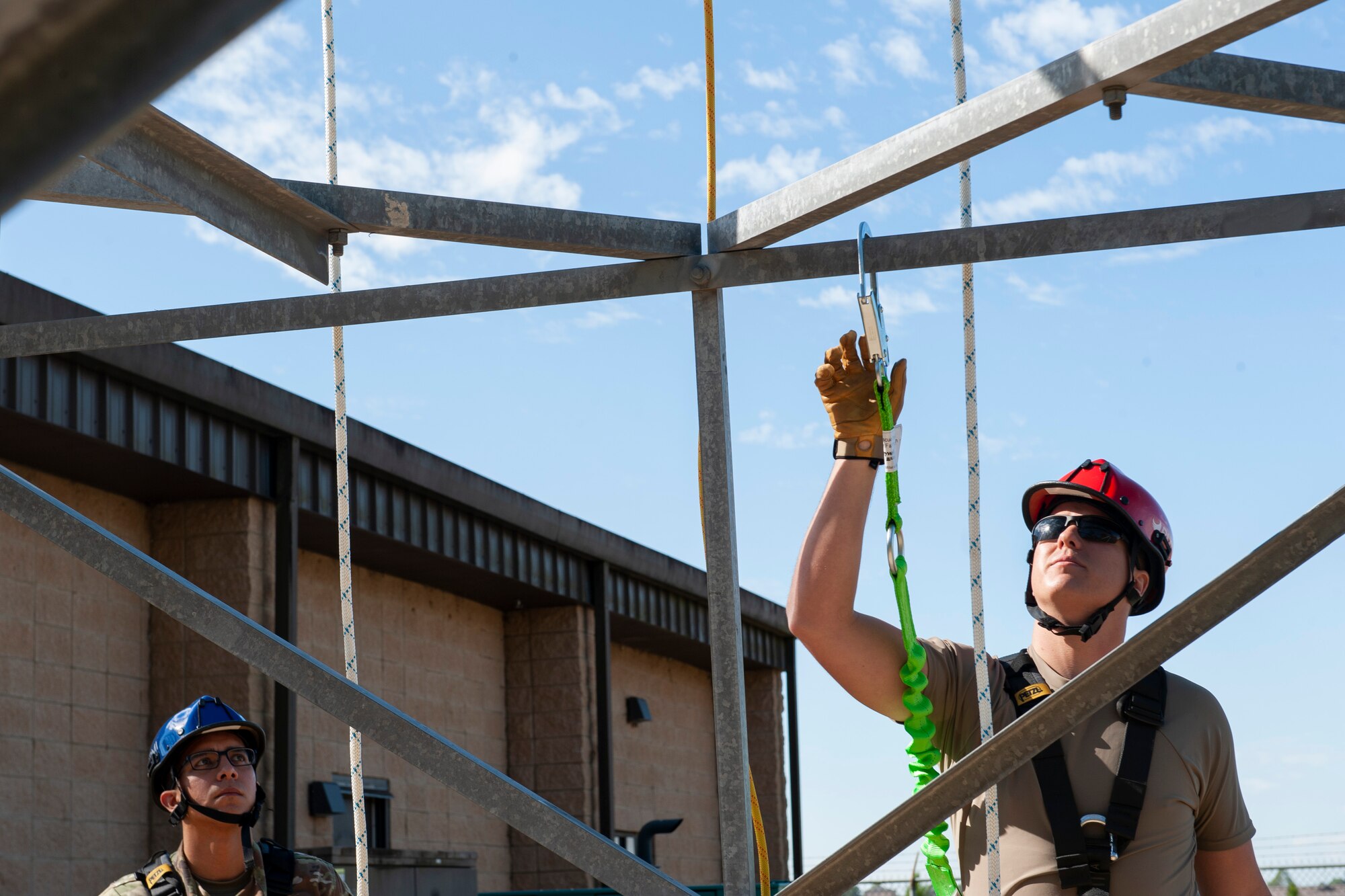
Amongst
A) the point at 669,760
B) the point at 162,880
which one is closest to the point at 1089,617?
the point at 162,880

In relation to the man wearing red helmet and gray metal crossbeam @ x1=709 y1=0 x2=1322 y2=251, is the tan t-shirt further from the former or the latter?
gray metal crossbeam @ x1=709 y1=0 x2=1322 y2=251

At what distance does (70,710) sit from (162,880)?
738 cm

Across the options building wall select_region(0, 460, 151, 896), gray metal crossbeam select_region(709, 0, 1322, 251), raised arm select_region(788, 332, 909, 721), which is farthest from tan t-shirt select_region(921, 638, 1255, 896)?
building wall select_region(0, 460, 151, 896)

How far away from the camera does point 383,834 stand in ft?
49.1

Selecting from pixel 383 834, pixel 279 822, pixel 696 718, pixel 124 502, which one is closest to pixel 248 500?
pixel 124 502

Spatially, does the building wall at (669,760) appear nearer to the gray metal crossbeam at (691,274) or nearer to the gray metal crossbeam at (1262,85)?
the gray metal crossbeam at (691,274)

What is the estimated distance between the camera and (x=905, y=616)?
2.82 metres

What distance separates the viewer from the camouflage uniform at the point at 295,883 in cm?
466

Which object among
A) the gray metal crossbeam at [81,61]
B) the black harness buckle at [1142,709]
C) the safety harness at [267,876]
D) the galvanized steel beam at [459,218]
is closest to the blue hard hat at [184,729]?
the safety harness at [267,876]

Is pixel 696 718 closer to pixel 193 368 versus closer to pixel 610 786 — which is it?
pixel 610 786

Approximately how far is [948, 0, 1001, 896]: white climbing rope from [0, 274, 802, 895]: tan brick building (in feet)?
21.3

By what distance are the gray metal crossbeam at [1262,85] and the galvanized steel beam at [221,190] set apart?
5.78ft

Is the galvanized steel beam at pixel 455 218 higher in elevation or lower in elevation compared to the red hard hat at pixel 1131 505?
higher

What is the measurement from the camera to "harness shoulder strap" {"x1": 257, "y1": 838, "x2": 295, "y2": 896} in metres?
4.67
